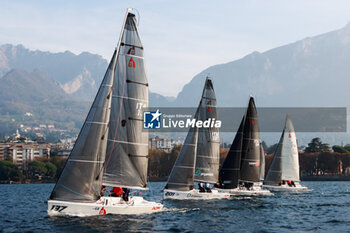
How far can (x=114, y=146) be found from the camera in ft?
126

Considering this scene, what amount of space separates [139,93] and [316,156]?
155 meters

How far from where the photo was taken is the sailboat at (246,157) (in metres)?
66.9

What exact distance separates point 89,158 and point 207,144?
2715 centimetres

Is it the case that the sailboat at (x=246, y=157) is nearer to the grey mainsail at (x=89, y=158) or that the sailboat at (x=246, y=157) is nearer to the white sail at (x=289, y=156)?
the white sail at (x=289, y=156)

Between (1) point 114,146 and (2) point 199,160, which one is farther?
(2) point 199,160

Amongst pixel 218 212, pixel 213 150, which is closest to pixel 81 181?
pixel 218 212

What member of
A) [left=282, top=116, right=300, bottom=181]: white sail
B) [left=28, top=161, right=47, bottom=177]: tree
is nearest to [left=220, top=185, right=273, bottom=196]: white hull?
[left=282, top=116, right=300, bottom=181]: white sail

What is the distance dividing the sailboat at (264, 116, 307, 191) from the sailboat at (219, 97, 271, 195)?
1785 centimetres

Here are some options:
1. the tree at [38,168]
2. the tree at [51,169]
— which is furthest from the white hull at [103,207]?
the tree at [51,169]

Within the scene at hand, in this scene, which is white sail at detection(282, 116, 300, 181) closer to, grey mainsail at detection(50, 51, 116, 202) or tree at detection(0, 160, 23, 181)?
grey mainsail at detection(50, 51, 116, 202)

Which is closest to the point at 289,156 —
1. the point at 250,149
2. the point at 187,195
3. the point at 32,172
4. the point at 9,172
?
the point at 250,149

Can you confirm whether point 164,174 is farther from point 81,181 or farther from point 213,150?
point 81,181

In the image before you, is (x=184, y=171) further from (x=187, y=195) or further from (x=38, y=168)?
(x=38, y=168)

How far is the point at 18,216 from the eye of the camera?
4175 centimetres
